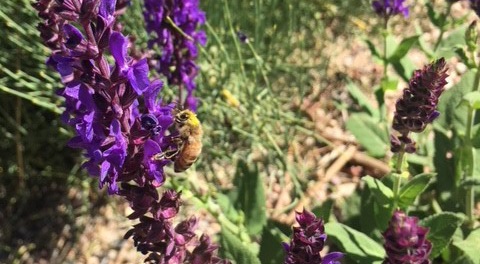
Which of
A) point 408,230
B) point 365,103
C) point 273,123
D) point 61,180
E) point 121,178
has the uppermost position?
point 408,230

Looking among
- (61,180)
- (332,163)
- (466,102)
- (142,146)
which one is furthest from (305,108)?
(142,146)

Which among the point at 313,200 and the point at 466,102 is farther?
the point at 313,200

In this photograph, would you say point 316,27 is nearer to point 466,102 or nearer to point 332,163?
point 332,163

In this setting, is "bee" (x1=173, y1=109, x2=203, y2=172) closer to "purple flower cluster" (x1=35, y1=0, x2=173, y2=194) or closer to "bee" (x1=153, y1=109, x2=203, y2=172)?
"bee" (x1=153, y1=109, x2=203, y2=172)

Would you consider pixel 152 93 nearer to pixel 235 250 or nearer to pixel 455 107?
pixel 235 250

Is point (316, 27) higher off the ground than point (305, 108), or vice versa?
point (316, 27)

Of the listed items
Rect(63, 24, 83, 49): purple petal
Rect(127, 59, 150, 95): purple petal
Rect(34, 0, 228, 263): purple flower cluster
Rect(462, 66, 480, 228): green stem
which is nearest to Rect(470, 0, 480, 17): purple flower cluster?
Rect(462, 66, 480, 228): green stem

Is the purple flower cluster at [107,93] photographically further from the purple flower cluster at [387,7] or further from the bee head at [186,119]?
the purple flower cluster at [387,7]
